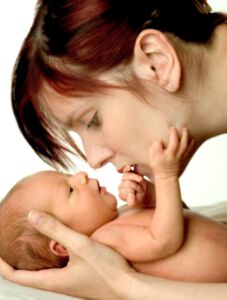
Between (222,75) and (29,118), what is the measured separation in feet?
1.32

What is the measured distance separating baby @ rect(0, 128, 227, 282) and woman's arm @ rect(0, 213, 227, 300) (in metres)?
0.04

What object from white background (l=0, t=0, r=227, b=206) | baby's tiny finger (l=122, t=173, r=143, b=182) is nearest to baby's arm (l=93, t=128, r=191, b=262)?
baby's tiny finger (l=122, t=173, r=143, b=182)

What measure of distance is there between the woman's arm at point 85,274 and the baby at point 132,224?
4 cm

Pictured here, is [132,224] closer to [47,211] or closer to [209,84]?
[47,211]

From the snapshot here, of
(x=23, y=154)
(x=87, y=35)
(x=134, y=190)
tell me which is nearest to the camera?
(x=87, y=35)

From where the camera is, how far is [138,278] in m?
1.43

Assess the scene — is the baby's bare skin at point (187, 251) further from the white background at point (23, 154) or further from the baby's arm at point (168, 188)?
the white background at point (23, 154)

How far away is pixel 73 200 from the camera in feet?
5.17

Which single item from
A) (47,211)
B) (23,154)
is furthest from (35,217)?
(23,154)

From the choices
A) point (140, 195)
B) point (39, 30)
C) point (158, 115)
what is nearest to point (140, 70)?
point (158, 115)

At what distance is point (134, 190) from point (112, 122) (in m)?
0.22

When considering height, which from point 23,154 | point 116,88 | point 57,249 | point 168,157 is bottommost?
point 23,154

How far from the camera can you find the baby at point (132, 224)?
1409mm

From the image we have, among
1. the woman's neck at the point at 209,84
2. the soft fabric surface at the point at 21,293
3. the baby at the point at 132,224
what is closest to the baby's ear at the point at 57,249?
the baby at the point at 132,224
